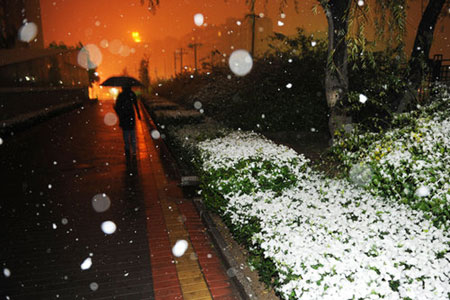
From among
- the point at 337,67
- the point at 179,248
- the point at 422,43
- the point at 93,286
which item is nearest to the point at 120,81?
the point at 337,67

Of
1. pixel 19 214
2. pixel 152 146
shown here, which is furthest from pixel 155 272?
pixel 152 146

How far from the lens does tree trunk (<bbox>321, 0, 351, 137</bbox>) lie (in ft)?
19.4

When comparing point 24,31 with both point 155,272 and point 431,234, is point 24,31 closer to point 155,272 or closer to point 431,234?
point 155,272

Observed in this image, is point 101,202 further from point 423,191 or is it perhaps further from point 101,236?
point 423,191

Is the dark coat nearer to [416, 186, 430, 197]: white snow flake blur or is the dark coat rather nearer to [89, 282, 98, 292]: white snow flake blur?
[89, 282, 98, 292]: white snow flake blur

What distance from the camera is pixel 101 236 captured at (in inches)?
190

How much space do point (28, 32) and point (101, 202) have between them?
34.5 meters

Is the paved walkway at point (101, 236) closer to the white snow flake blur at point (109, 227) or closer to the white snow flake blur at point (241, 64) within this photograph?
the white snow flake blur at point (109, 227)

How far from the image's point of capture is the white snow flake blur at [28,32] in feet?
103

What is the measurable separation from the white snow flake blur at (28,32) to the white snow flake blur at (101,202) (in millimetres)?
31937

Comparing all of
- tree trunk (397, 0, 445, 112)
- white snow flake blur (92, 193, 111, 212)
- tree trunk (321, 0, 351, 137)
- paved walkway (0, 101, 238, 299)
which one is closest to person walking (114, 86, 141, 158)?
paved walkway (0, 101, 238, 299)

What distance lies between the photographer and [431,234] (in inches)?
109

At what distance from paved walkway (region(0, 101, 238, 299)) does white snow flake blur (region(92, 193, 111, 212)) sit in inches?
0.7

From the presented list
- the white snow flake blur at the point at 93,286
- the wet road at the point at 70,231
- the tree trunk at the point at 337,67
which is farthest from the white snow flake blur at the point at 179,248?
the tree trunk at the point at 337,67
